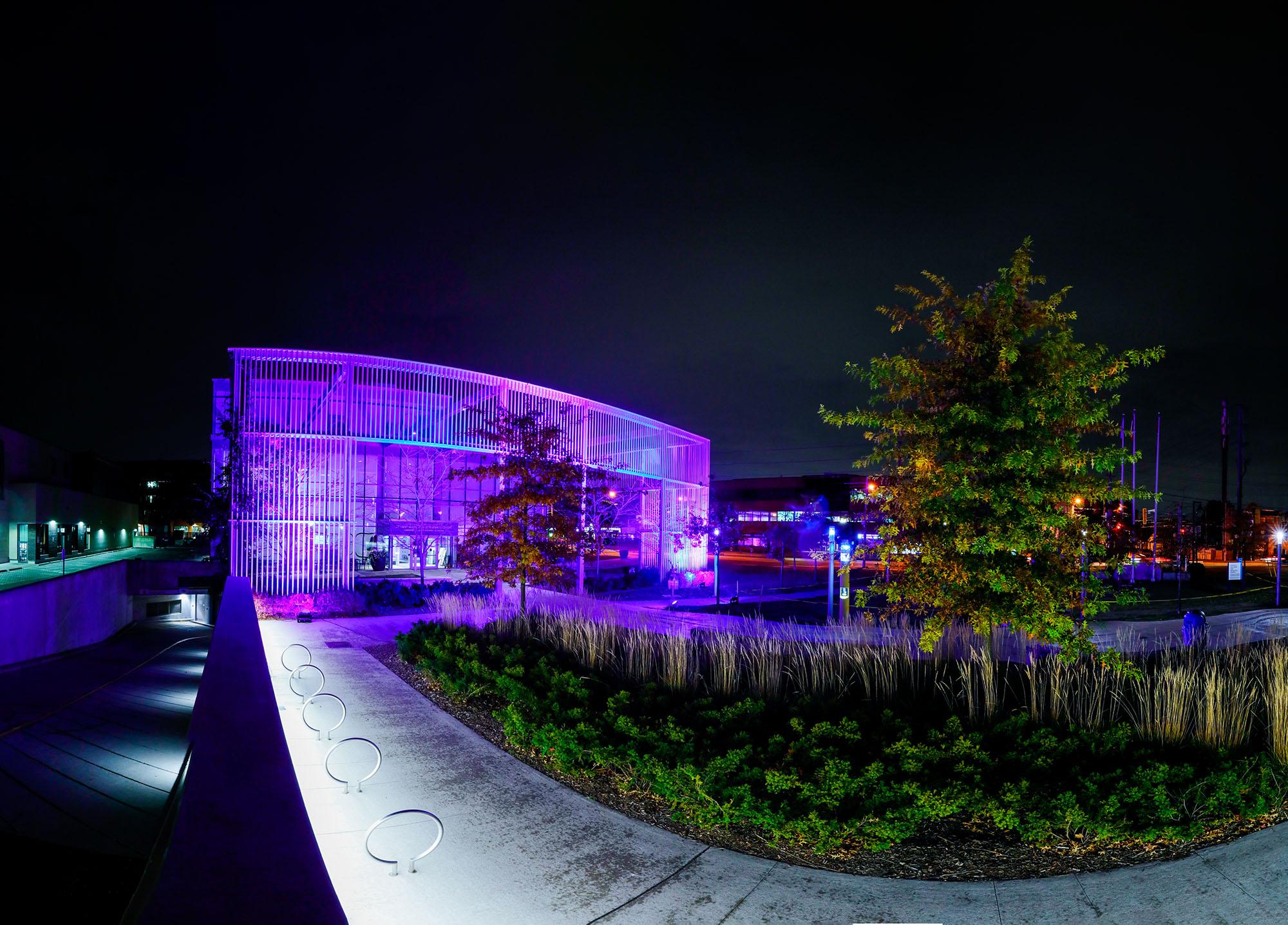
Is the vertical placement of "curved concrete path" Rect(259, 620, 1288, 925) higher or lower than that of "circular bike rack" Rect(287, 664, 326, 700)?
higher

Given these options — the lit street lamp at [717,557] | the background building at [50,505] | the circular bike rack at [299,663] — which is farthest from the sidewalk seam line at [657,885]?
the background building at [50,505]

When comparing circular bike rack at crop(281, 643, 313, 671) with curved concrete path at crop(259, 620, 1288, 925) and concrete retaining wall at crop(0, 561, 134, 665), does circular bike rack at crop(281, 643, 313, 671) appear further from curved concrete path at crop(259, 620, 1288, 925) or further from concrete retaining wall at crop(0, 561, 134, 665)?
concrete retaining wall at crop(0, 561, 134, 665)

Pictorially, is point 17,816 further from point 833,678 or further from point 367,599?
point 833,678

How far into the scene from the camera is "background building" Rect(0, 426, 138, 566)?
132 ft

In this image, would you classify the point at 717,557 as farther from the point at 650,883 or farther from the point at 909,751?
the point at 650,883

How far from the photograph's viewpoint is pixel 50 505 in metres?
43.8

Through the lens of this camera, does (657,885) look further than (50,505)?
No

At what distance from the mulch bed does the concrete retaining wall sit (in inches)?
1005

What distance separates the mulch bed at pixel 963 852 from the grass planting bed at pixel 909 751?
0.02 metres

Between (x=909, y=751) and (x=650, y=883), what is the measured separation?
244 cm

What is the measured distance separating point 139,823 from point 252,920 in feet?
60.9

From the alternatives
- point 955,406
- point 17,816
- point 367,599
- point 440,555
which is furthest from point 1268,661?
point 440,555

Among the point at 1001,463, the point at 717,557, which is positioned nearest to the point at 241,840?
the point at 1001,463

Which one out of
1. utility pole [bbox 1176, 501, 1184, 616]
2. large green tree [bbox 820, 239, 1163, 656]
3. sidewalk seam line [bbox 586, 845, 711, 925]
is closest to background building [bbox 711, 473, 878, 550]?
utility pole [bbox 1176, 501, 1184, 616]
